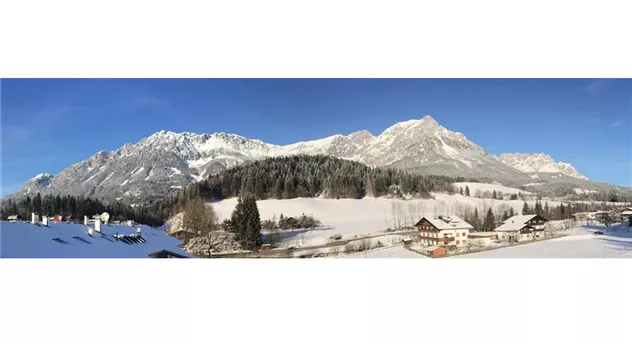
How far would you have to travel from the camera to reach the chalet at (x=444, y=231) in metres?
13.6

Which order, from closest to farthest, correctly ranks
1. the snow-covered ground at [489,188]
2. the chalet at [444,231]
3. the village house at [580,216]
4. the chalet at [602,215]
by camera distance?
the chalet at [444,231], the chalet at [602,215], the village house at [580,216], the snow-covered ground at [489,188]

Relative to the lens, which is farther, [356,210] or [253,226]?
[356,210]

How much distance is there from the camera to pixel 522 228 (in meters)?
14.0

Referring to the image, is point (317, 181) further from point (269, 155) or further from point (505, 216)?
point (505, 216)

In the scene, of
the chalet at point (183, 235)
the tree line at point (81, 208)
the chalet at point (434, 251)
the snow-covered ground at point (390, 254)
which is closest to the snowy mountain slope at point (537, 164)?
the chalet at point (434, 251)

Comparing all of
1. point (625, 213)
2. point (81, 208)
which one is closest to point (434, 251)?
point (625, 213)

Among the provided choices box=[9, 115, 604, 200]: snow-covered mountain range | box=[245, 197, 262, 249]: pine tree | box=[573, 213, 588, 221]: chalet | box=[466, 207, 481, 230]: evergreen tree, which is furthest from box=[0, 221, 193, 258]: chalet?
box=[573, 213, 588, 221]: chalet

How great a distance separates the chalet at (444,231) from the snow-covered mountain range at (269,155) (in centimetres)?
217

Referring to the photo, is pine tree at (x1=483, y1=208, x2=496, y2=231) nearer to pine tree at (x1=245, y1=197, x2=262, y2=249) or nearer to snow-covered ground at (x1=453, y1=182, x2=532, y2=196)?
snow-covered ground at (x1=453, y1=182, x2=532, y2=196)

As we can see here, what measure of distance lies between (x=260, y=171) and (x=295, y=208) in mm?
1826

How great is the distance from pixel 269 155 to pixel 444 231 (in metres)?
5.52

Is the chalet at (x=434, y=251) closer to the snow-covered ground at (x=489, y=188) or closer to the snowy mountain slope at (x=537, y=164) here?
the snow-covered ground at (x=489, y=188)

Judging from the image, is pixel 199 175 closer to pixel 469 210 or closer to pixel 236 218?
pixel 236 218
